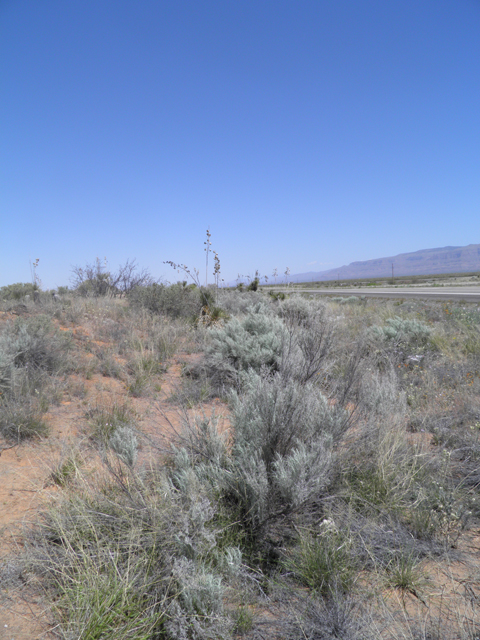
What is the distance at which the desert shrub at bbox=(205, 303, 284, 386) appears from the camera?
5.23 m

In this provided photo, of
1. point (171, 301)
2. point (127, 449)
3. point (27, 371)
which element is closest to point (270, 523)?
point (127, 449)

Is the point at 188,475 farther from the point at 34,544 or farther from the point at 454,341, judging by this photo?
the point at 454,341

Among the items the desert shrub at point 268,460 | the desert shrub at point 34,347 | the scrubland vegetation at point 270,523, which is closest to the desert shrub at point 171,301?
the desert shrub at point 34,347

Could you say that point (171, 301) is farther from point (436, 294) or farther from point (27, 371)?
point (436, 294)

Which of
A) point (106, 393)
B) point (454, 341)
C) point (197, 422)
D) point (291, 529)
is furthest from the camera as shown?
point (454, 341)

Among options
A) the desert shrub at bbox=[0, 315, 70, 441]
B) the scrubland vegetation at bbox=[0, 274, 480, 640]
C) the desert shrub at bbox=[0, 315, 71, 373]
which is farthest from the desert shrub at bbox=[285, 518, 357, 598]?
the desert shrub at bbox=[0, 315, 71, 373]

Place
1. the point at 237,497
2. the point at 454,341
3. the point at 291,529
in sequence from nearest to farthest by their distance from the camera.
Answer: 1. the point at 291,529
2. the point at 237,497
3. the point at 454,341

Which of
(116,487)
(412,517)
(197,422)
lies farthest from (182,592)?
(412,517)

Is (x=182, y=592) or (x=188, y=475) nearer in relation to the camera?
(x=182, y=592)

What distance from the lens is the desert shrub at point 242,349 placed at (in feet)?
17.1

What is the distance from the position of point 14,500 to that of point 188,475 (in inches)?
59.1

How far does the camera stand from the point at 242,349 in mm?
5391

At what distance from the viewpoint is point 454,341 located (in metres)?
6.36

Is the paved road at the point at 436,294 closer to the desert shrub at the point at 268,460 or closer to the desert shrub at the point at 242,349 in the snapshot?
the desert shrub at the point at 242,349
